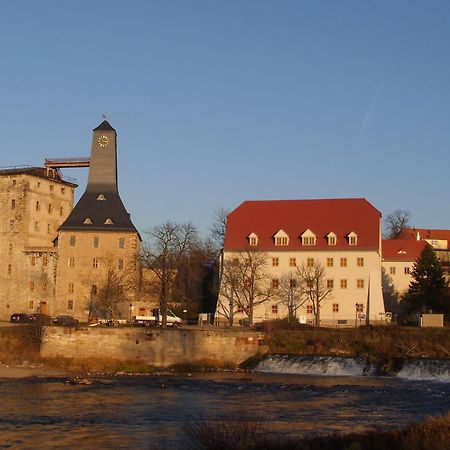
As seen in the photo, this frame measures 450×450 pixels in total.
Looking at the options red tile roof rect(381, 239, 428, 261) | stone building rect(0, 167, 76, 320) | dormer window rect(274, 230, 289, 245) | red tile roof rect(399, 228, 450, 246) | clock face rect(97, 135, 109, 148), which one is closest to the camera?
dormer window rect(274, 230, 289, 245)

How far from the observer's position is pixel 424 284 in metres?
71.4

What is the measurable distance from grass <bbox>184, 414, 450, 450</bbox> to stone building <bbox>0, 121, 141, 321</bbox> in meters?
55.5

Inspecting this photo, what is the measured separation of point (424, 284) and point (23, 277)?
3991 centimetres

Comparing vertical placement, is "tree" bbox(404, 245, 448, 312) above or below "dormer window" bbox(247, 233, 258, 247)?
below

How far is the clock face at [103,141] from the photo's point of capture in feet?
263

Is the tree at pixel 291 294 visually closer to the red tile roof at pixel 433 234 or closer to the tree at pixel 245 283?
the tree at pixel 245 283

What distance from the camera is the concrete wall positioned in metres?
51.5

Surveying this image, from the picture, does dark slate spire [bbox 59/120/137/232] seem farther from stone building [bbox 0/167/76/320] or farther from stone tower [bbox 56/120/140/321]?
stone building [bbox 0/167/76/320]

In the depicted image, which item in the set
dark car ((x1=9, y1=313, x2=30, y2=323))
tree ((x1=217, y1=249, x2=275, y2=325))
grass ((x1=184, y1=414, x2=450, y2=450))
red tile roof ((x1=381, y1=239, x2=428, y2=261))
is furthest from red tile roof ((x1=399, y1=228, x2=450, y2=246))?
grass ((x1=184, y1=414, x2=450, y2=450))

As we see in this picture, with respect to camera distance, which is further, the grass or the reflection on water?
the reflection on water

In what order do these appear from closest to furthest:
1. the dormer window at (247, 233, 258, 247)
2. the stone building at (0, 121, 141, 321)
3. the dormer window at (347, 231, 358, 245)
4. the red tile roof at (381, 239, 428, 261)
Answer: the dormer window at (347, 231, 358, 245)
the dormer window at (247, 233, 258, 247)
the stone building at (0, 121, 141, 321)
the red tile roof at (381, 239, 428, 261)

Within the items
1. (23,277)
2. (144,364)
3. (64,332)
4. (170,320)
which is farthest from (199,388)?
(23,277)

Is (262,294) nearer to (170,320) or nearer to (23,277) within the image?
(170,320)

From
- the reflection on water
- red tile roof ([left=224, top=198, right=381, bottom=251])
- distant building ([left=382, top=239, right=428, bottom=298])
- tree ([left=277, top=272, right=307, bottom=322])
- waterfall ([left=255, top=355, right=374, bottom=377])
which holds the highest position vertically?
red tile roof ([left=224, top=198, right=381, bottom=251])
